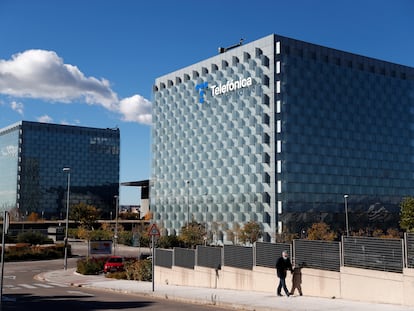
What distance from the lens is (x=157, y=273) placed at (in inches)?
1373

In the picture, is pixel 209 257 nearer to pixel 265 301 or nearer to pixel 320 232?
pixel 265 301

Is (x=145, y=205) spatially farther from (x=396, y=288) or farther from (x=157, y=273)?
(x=396, y=288)

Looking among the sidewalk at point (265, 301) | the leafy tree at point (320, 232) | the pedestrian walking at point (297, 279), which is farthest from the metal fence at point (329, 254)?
the leafy tree at point (320, 232)

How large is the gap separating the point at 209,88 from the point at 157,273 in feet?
223

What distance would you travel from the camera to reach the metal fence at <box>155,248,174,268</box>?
3338 cm

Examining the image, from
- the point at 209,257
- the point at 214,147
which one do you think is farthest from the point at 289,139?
the point at 209,257

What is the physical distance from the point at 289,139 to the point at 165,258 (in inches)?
2187

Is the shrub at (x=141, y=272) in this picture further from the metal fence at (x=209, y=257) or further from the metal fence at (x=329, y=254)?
the metal fence at (x=329, y=254)

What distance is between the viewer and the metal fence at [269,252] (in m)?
22.4

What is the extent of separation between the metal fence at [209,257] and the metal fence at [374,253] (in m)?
9.11

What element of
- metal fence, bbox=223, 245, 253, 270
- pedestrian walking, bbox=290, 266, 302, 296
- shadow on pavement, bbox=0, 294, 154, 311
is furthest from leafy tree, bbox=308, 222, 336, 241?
shadow on pavement, bbox=0, 294, 154, 311

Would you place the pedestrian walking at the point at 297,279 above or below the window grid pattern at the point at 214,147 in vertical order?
below

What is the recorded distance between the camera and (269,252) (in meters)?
23.0

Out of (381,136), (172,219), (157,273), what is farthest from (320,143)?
(157,273)
